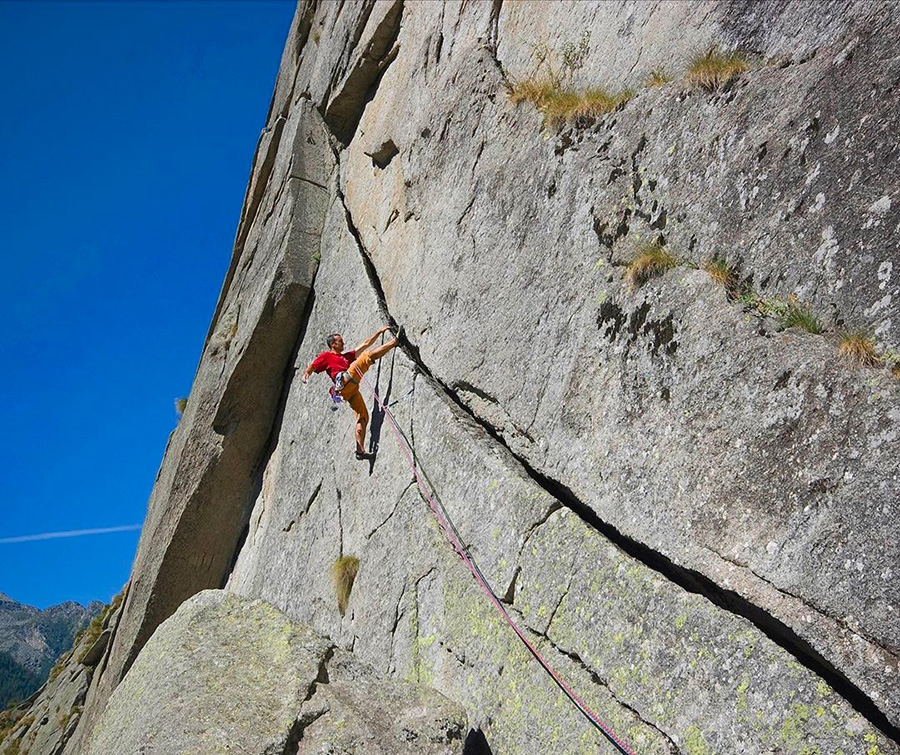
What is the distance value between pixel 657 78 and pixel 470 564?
551 cm

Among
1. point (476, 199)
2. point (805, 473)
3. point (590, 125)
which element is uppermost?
point (476, 199)

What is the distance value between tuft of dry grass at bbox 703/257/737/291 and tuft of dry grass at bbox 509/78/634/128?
2575mm

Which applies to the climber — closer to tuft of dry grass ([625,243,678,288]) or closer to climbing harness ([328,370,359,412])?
climbing harness ([328,370,359,412])

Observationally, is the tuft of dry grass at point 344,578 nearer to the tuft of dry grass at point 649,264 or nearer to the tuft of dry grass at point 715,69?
the tuft of dry grass at point 649,264

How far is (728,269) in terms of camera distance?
6.87 m

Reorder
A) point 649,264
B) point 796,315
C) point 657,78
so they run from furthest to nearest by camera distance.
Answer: point 657,78 → point 649,264 → point 796,315

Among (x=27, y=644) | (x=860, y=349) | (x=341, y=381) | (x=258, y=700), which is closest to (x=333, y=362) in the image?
(x=341, y=381)

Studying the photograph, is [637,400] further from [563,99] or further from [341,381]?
[341,381]

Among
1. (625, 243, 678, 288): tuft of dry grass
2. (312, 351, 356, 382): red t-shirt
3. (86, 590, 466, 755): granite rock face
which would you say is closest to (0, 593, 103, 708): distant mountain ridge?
(312, 351, 356, 382): red t-shirt

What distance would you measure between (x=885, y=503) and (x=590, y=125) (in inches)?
212

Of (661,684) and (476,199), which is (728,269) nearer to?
(661,684)

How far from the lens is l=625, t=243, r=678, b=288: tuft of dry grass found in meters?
7.41

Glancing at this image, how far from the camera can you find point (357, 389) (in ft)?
39.3

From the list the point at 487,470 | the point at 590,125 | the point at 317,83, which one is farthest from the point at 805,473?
the point at 317,83
